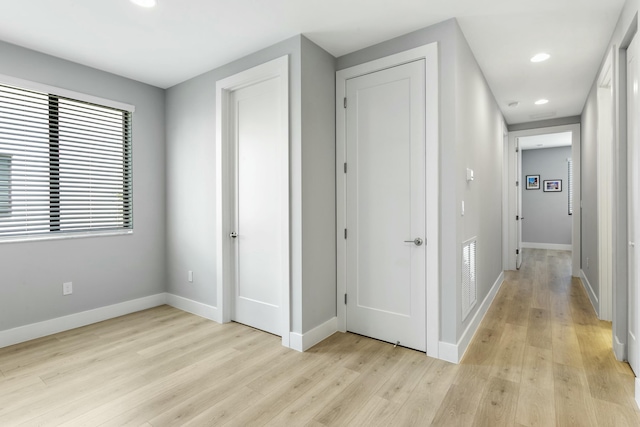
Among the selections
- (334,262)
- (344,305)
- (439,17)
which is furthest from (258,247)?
(439,17)

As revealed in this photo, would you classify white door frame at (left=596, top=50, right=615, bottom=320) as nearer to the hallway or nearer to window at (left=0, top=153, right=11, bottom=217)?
the hallway

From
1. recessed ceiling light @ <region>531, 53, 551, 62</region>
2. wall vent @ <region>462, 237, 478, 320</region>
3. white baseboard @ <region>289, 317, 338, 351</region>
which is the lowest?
white baseboard @ <region>289, 317, 338, 351</region>

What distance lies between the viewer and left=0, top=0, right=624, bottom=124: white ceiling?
2314 millimetres

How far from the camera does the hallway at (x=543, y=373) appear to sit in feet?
6.15

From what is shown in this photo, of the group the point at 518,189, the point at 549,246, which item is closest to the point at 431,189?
the point at 518,189

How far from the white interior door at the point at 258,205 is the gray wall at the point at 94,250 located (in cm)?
116

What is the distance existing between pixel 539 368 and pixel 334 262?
1.71m

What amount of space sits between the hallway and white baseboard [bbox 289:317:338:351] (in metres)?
1.10

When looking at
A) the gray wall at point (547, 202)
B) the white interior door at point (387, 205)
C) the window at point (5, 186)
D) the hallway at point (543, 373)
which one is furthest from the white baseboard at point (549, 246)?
the window at point (5, 186)

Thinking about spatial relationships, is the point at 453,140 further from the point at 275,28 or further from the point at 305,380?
the point at 305,380

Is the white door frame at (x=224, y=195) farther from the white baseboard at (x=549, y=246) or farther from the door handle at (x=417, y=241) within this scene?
the white baseboard at (x=549, y=246)

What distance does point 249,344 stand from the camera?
2857mm

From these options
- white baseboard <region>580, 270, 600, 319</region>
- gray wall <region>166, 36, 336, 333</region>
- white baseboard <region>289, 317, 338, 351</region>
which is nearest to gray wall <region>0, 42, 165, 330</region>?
gray wall <region>166, 36, 336, 333</region>

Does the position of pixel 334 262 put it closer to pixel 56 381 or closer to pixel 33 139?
pixel 56 381
